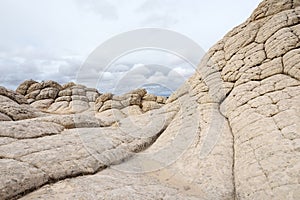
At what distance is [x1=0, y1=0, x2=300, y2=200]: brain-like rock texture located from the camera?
18.1ft

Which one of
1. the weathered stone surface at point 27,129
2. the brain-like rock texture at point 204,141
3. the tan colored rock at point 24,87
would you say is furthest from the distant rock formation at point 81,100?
the weathered stone surface at point 27,129

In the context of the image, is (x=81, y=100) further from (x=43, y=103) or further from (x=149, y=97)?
(x=149, y=97)

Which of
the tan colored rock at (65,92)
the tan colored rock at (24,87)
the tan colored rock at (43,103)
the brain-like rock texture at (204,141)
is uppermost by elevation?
the tan colored rock at (24,87)

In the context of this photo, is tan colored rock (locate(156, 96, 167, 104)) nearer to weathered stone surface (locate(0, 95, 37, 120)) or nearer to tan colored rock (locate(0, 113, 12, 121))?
weathered stone surface (locate(0, 95, 37, 120))

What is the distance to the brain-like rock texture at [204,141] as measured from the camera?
552 cm

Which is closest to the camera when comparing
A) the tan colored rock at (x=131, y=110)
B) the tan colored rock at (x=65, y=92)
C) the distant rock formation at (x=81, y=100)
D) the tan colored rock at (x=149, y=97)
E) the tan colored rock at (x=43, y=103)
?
the tan colored rock at (x=131, y=110)

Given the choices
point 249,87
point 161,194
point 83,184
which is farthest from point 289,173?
point 83,184

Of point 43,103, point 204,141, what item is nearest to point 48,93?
point 43,103

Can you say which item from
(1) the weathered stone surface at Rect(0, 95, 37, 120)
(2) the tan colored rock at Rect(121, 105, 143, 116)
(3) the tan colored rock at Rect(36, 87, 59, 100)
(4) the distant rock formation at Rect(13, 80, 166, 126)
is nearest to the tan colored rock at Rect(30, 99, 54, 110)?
(4) the distant rock formation at Rect(13, 80, 166, 126)

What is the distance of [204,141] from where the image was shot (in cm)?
823

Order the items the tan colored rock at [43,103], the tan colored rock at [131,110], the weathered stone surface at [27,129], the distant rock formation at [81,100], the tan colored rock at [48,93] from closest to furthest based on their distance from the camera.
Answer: the weathered stone surface at [27,129] → the tan colored rock at [131,110] → the distant rock formation at [81,100] → the tan colored rock at [43,103] → the tan colored rock at [48,93]

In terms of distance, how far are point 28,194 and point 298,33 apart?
9.68 m

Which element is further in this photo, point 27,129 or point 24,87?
point 24,87

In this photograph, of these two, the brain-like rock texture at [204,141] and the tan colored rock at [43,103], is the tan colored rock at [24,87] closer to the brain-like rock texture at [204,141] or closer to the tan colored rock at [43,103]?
the tan colored rock at [43,103]
